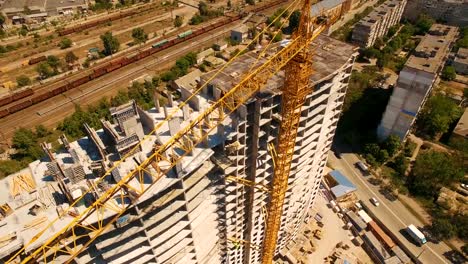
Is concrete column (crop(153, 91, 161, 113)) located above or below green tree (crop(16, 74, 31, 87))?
above

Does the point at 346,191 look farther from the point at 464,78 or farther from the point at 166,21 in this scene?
the point at 166,21

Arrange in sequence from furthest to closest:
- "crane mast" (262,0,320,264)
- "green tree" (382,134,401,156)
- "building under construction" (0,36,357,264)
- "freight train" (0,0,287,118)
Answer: "freight train" (0,0,287,118), "green tree" (382,134,401,156), "crane mast" (262,0,320,264), "building under construction" (0,36,357,264)

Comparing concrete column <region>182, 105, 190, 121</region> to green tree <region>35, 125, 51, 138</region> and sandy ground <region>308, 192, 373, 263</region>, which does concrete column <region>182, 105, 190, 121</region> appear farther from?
green tree <region>35, 125, 51, 138</region>

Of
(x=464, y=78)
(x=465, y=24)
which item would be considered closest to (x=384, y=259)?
(x=464, y=78)

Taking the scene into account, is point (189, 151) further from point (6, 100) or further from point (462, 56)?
point (462, 56)

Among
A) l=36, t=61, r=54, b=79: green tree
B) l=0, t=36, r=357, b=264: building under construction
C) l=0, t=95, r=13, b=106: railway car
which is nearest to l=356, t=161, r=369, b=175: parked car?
l=0, t=36, r=357, b=264: building under construction

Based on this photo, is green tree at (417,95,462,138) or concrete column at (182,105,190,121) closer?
concrete column at (182,105,190,121)

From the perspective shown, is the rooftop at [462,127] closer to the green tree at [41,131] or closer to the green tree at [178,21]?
the green tree at [41,131]

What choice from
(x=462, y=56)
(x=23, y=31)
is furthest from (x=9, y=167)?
(x=462, y=56)
